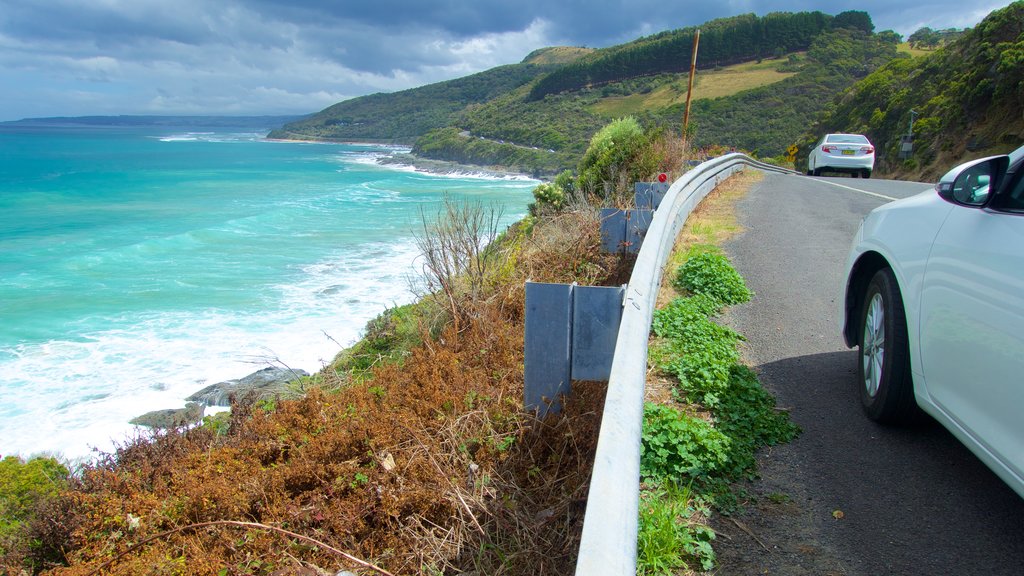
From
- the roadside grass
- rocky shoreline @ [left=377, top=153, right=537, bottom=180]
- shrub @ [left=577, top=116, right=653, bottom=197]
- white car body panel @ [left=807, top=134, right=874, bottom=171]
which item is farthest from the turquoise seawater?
rocky shoreline @ [left=377, top=153, right=537, bottom=180]

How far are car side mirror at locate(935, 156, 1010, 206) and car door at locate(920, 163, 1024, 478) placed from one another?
Result: 4cm

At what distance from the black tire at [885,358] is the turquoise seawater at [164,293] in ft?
16.5

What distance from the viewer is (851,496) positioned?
3.03 meters

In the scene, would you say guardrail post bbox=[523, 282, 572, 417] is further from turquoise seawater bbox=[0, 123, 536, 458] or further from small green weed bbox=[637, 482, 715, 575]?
turquoise seawater bbox=[0, 123, 536, 458]

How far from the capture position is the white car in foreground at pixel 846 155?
69.9 ft

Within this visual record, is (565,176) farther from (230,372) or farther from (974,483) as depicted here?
(974,483)

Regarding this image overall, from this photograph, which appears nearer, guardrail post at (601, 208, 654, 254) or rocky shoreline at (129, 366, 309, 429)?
guardrail post at (601, 208, 654, 254)

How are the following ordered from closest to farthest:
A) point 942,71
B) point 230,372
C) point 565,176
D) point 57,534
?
point 57,534 < point 230,372 < point 565,176 < point 942,71

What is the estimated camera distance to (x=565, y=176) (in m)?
17.9

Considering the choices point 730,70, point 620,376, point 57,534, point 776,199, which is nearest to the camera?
point 620,376

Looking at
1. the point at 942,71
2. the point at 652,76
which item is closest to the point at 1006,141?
the point at 942,71

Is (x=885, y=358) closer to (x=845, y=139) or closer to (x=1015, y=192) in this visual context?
(x=1015, y=192)

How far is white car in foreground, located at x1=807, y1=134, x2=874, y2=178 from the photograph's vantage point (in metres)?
21.3

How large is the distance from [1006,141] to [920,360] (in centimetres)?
3106
